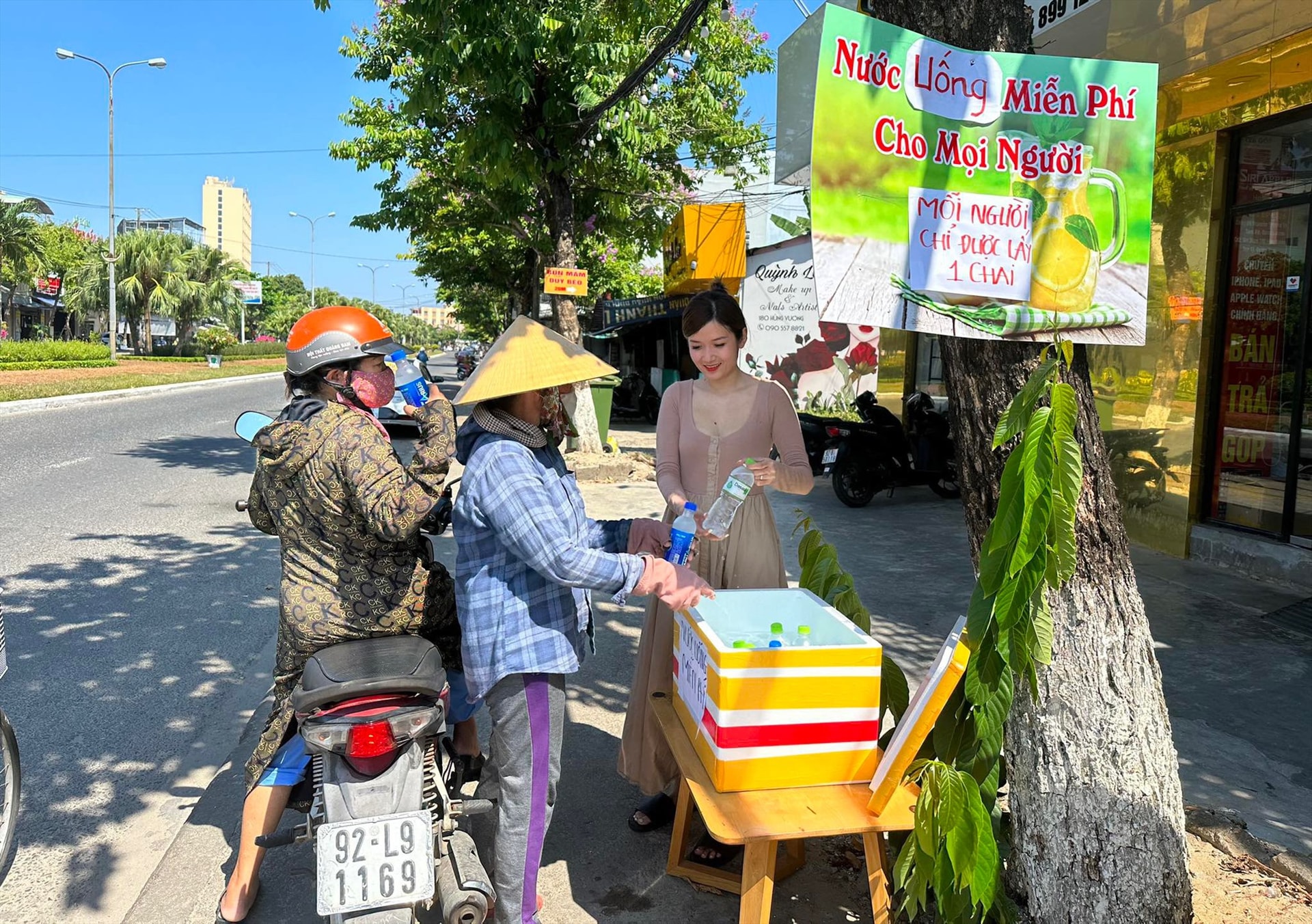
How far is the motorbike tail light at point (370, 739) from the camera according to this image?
231cm

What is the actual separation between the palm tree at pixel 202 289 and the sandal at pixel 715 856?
5426cm

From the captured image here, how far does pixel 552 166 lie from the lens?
37.2 feet

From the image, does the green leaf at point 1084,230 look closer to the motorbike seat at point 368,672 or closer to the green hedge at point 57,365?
the motorbike seat at point 368,672

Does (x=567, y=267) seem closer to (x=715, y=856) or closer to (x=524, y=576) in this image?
(x=715, y=856)

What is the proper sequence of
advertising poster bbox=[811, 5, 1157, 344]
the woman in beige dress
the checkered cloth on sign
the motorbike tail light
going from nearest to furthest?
advertising poster bbox=[811, 5, 1157, 344] < the checkered cloth on sign < the motorbike tail light < the woman in beige dress

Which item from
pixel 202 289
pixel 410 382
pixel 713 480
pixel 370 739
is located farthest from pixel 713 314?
pixel 202 289

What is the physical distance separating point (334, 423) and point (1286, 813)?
3629 mm

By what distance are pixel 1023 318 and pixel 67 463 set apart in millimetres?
12323

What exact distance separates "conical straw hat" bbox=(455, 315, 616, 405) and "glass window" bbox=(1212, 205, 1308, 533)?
6595 millimetres

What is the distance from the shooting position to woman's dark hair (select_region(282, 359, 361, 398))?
8.82 feet

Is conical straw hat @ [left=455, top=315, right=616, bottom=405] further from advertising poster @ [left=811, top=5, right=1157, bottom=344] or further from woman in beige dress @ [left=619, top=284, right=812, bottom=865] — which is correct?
advertising poster @ [left=811, top=5, right=1157, bottom=344]

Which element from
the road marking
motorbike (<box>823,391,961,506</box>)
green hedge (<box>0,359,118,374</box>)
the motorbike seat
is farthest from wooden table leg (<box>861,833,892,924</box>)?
green hedge (<box>0,359,118,374</box>)

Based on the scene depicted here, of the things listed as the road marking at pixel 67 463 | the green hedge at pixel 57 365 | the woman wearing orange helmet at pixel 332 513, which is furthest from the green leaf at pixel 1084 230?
the green hedge at pixel 57 365

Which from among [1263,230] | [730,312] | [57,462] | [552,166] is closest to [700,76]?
[552,166]
